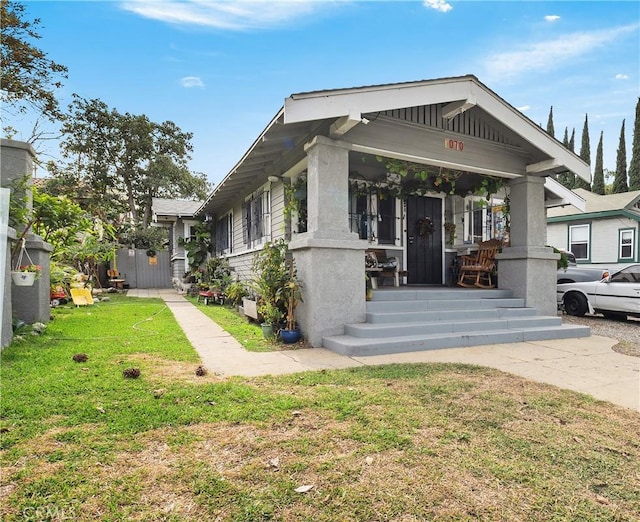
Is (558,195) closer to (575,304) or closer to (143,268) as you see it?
(575,304)

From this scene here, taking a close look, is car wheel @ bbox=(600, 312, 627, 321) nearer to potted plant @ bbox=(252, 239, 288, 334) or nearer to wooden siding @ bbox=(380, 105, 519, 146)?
wooden siding @ bbox=(380, 105, 519, 146)

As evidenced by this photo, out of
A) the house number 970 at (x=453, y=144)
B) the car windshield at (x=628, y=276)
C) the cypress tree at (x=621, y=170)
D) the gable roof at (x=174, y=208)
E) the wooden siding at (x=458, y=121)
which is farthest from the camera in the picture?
the cypress tree at (x=621, y=170)

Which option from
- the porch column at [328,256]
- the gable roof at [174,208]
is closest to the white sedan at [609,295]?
the porch column at [328,256]

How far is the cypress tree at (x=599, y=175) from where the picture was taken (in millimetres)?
25500

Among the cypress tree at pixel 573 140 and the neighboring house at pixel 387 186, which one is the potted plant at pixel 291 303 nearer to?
the neighboring house at pixel 387 186

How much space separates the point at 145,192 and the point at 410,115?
1952 centimetres

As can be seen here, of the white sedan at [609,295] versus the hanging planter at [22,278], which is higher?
the hanging planter at [22,278]

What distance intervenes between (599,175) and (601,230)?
45.8 feet

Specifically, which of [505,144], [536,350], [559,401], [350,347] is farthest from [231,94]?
[559,401]

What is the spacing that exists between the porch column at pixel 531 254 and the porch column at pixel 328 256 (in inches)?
138

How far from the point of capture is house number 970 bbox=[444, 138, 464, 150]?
20.8ft

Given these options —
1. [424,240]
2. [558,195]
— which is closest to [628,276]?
[558,195]

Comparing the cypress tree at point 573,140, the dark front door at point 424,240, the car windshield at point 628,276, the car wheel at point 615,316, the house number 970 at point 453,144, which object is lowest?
the car wheel at point 615,316

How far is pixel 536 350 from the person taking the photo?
16.7 feet
